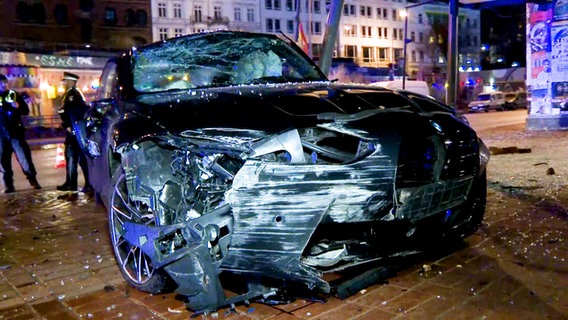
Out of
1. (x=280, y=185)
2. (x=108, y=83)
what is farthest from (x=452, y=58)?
(x=280, y=185)

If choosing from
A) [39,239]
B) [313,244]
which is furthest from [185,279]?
[39,239]

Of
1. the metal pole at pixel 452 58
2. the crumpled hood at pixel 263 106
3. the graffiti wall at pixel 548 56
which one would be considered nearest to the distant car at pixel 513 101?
the graffiti wall at pixel 548 56

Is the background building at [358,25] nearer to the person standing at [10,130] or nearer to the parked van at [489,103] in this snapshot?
the parked van at [489,103]

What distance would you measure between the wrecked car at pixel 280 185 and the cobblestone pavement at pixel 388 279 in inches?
9.1

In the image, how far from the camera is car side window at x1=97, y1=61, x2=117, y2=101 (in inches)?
187

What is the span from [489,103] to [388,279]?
39.6 meters

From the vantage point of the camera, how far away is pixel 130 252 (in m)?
3.60

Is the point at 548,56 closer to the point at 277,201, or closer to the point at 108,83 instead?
the point at 108,83

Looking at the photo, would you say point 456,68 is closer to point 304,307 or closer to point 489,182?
point 489,182

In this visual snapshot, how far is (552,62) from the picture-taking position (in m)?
15.6

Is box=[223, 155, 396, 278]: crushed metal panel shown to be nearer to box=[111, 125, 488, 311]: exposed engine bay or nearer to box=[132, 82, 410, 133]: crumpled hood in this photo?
box=[111, 125, 488, 311]: exposed engine bay

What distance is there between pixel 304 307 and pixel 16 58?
3350cm

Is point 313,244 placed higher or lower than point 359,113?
lower

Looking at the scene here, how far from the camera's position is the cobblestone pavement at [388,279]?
9.89ft
